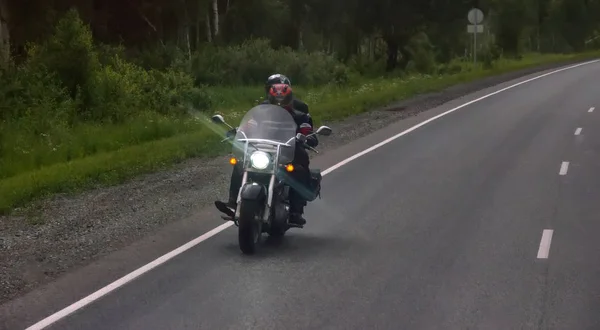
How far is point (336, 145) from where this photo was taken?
2145cm

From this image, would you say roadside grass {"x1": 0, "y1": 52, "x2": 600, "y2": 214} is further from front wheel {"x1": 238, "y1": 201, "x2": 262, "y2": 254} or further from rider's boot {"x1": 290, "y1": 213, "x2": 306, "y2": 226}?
front wheel {"x1": 238, "y1": 201, "x2": 262, "y2": 254}

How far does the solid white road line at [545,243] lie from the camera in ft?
36.0

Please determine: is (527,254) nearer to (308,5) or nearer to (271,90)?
(271,90)

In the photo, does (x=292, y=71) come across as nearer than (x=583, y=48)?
Yes

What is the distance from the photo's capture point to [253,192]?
10.5m

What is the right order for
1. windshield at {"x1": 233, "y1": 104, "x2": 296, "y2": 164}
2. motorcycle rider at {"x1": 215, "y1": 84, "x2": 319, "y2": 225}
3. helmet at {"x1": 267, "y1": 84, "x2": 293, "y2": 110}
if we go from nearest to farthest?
windshield at {"x1": 233, "y1": 104, "x2": 296, "y2": 164}
motorcycle rider at {"x1": 215, "y1": 84, "x2": 319, "y2": 225}
helmet at {"x1": 267, "y1": 84, "x2": 293, "y2": 110}

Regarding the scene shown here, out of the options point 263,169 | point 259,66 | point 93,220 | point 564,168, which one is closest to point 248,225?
point 263,169

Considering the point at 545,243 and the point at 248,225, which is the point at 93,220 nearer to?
the point at 248,225

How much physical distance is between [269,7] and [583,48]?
3424cm

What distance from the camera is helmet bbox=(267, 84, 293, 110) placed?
37.8ft

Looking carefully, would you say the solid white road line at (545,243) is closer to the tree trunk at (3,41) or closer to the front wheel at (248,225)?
the front wheel at (248,225)

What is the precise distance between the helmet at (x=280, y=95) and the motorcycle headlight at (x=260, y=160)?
38.1 inches

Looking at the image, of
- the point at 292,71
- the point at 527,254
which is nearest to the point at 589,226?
the point at 527,254

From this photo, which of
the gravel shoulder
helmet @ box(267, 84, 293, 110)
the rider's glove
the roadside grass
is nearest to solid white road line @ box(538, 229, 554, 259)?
the rider's glove
